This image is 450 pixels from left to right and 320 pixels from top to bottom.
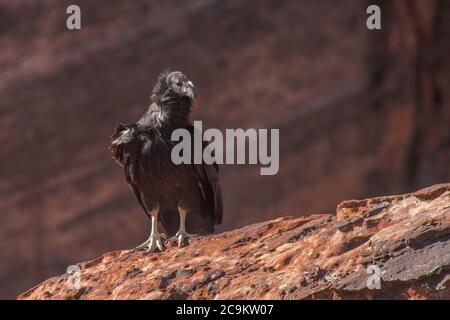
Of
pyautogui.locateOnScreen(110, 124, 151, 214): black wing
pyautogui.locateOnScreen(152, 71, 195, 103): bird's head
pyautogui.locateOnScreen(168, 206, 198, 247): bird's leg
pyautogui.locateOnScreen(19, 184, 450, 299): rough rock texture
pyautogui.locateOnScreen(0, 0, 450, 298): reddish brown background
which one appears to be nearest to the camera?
pyautogui.locateOnScreen(19, 184, 450, 299): rough rock texture

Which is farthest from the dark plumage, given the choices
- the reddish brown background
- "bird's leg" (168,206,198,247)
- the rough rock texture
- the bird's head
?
the reddish brown background

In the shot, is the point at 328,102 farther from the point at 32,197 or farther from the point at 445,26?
the point at 32,197

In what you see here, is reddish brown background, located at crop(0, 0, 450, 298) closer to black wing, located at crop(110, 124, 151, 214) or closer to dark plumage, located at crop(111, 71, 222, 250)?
dark plumage, located at crop(111, 71, 222, 250)

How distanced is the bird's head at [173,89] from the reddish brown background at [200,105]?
813 centimetres

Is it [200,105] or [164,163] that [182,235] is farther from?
[200,105]

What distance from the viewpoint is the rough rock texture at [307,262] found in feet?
23.7

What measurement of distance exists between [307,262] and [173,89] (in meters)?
2.82

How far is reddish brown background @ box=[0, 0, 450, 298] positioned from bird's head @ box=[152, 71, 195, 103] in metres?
8.13

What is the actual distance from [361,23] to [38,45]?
549cm

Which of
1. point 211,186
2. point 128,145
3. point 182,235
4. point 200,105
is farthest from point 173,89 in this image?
point 200,105

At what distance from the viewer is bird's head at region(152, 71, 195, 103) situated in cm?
999

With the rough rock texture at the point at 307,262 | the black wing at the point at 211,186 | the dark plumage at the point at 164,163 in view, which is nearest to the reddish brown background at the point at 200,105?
the black wing at the point at 211,186

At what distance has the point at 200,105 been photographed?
61.9 feet

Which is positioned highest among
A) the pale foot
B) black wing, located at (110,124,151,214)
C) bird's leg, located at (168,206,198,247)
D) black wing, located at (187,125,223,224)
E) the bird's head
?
the bird's head
